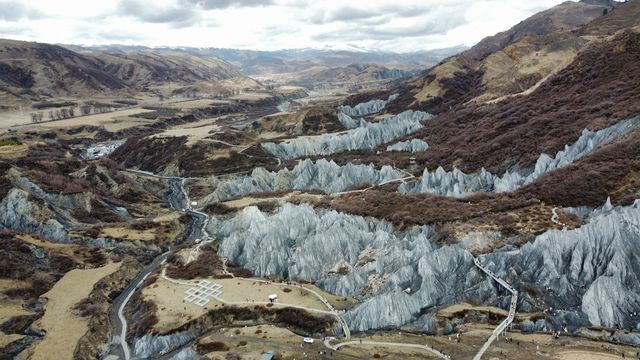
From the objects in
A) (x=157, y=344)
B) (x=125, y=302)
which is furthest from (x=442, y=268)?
(x=125, y=302)

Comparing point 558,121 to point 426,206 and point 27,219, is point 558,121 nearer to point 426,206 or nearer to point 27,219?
point 426,206

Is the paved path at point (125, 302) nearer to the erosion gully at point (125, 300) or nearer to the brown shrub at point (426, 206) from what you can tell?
the erosion gully at point (125, 300)

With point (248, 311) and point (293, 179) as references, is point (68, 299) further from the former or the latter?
point (293, 179)

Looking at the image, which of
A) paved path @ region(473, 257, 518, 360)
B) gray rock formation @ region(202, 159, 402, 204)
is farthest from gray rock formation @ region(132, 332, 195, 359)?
gray rock formation @ region(202, 159, 402, 204)

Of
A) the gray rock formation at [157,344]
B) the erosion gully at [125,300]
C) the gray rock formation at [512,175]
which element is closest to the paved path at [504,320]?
the gray rock formation at [512,175]

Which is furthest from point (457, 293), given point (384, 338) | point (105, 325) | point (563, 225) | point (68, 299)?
point (68, 299)

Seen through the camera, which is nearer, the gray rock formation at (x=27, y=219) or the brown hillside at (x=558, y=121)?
the gray rock formation at (x=27, y=219)
